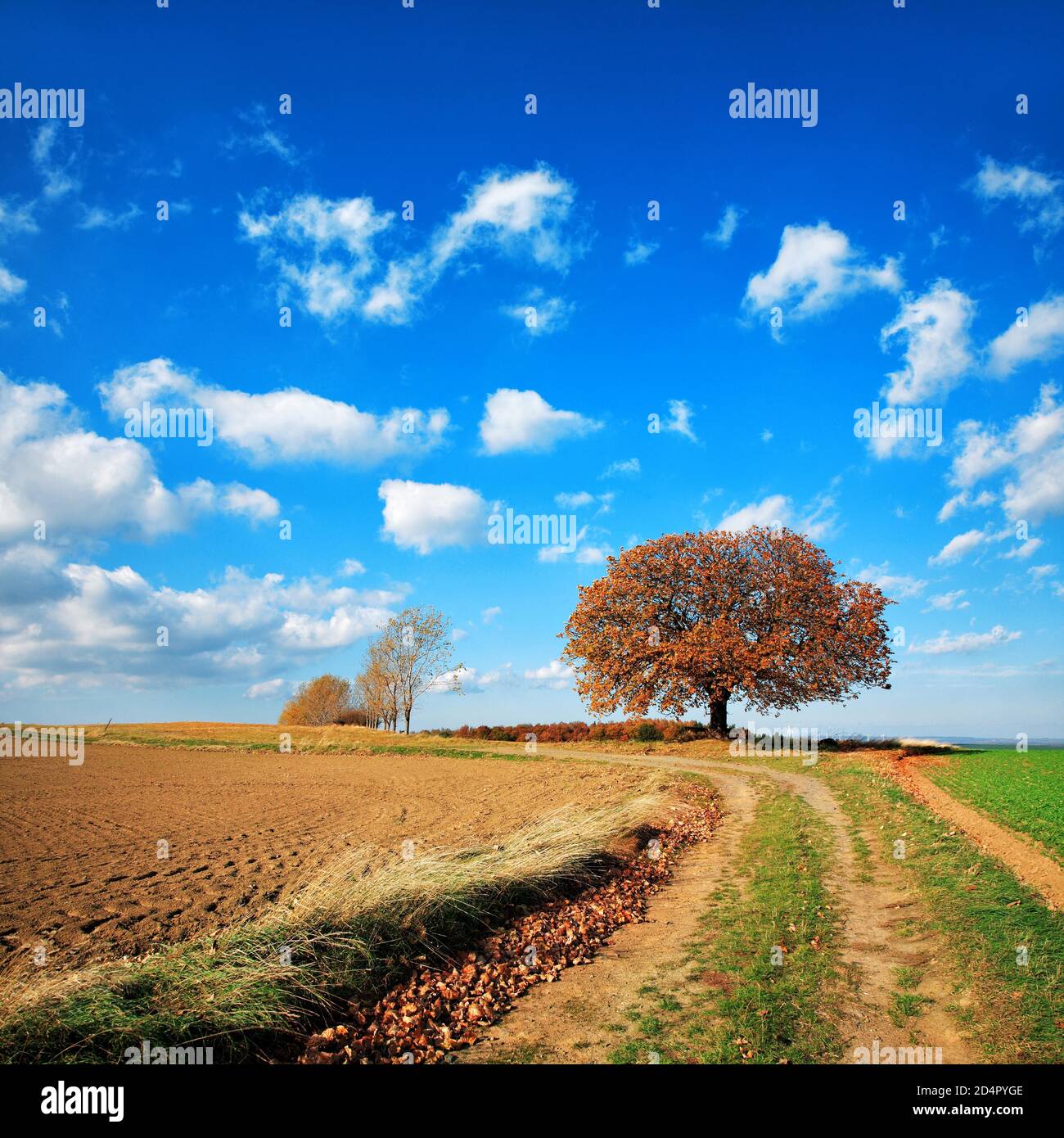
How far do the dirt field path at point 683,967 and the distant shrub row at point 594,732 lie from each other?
30499 millimetres

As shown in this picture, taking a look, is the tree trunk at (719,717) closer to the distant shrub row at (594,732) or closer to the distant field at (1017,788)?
the distant shrub row at (594,732)

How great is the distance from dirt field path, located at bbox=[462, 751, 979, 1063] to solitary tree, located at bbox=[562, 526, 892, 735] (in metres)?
23.7

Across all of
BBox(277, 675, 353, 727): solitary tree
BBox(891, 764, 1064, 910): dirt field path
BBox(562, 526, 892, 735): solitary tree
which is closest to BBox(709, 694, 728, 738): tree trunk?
BBox(562, 526, 892, 735): solitary tree

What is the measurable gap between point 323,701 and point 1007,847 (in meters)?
83.2

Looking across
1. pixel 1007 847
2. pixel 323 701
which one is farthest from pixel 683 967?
pixel 323 701

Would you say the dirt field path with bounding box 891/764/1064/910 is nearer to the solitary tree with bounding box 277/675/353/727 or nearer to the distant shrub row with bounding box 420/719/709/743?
the distant shrub row with bounding box 420/719/709/743

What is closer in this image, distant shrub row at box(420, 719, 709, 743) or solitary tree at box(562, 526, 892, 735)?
solitary tree at box(562, 526, 892, 735)

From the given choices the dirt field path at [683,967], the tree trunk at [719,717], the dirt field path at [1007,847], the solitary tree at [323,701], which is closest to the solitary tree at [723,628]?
the tree trunk at [719,717]

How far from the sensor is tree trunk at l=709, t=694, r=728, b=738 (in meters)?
39.8

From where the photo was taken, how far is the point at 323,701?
8662 cm

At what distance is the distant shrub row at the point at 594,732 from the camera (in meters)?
43.0

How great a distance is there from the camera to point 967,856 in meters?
11.2

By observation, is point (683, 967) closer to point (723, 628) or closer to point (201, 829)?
point (201, 829)

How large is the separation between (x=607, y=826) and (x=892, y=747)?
98.1 feet
